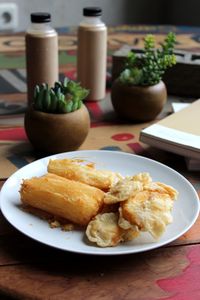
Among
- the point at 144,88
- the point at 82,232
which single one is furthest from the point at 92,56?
the point at 82,232

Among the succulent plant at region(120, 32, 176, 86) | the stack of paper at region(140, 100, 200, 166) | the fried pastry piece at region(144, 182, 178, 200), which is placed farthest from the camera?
the succulent plant at region(120, 32, 176, 86)

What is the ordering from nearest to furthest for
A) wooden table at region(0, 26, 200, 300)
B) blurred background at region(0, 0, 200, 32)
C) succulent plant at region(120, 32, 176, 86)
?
1. wooden table at region(0, 26, 200, 300)
2. succulent plant at region(120, 32, 176, 86)
3. blurred background at region(0, 0, 200, 32)

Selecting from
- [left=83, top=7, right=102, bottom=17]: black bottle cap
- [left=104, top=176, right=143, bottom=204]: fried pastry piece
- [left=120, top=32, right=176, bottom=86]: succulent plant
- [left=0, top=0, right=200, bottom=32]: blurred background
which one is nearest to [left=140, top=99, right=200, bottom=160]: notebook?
[left=120, top=32, right=176, bottom=86]: succulent plant

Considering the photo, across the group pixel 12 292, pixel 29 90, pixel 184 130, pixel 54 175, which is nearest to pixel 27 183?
pixel 54 175

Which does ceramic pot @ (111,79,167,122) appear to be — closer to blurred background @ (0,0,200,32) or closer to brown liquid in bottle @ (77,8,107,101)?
brown liquid in bottle @ (77,8,107,101)

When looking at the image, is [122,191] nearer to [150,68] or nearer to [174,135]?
[174,135]

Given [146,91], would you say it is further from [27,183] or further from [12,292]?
[12,292]
